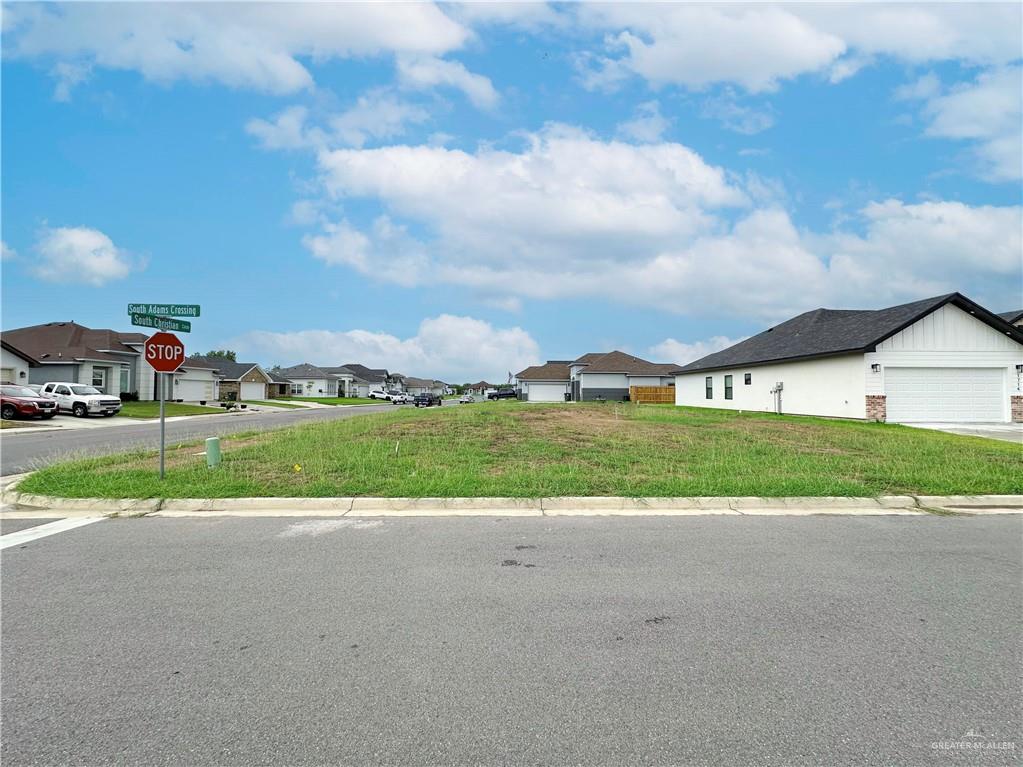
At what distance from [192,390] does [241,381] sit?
1137 cm

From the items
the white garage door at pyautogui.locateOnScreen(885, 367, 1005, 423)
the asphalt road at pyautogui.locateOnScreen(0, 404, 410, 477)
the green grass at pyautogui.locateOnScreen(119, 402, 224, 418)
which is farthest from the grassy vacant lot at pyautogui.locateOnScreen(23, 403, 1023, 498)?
the green grass at pyautogui.locateOnScreen(119, 402, 224, 418)

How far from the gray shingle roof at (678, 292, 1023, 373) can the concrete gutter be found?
1563cm

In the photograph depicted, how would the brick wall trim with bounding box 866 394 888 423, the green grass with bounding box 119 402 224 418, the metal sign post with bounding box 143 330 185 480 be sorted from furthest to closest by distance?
the green grass with bounding box 119 402 224 418 < the brick wall trim with bounding box 866 394 888 423 < the metal sign post with bounding box 143 330 185 480

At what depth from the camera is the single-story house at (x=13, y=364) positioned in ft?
110

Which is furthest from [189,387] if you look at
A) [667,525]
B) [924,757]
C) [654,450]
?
[924,757]

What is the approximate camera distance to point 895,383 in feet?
72.1

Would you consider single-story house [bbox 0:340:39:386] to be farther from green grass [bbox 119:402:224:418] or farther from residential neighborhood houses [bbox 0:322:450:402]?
green grass [bbox 119:402:224:418]

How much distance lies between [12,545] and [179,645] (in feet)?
13.1

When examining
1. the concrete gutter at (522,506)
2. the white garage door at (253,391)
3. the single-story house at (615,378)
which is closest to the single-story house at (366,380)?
the white garage door at (253,391)

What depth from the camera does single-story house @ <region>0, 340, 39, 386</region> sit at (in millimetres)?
33531

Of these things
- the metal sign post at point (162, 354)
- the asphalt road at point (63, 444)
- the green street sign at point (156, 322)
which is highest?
the green street sign at point (156, 322)

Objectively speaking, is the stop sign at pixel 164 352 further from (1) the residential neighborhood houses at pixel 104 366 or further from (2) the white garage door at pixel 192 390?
(2) the white garage door at pixel 192 390

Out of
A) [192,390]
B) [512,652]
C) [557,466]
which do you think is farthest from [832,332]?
[192,390]

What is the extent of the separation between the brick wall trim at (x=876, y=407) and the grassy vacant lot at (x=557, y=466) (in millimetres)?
5882
